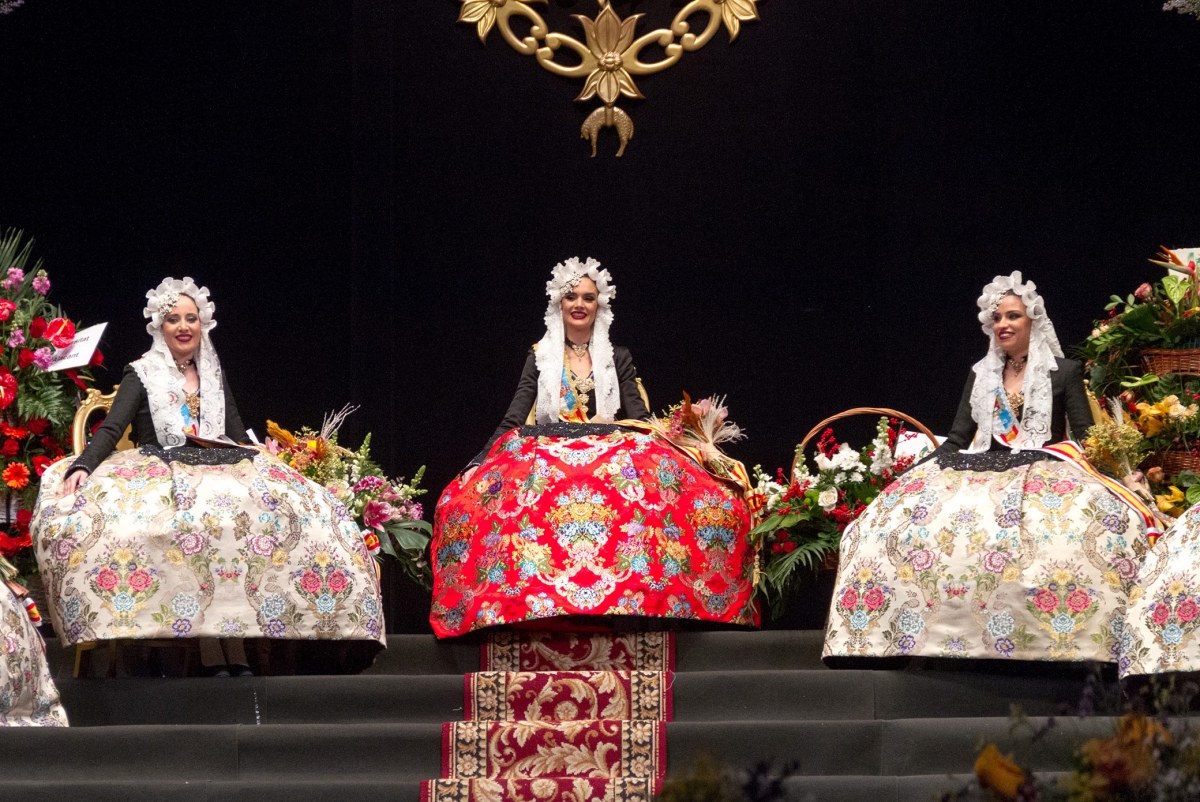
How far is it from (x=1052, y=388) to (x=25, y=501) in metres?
3.72

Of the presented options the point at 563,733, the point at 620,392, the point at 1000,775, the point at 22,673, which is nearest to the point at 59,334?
the point at 22,673

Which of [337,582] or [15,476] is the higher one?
[15,476]

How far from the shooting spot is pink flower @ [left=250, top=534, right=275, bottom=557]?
6039 mm

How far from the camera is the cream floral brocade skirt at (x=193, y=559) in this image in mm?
5914

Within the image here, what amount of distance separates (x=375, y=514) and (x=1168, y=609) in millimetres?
3039

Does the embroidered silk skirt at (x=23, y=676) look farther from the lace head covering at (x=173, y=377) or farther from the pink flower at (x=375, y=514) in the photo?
the pink flower at (x=375, y=514)

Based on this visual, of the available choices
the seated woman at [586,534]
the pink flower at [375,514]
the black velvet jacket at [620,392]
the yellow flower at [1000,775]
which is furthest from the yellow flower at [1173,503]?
the yellow flower at [1000,775]

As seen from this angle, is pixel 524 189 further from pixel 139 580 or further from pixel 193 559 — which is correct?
pixel 139 580

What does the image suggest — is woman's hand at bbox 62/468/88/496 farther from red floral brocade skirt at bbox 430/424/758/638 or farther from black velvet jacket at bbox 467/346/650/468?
black velvet jacket at bbox 467/346/650/468

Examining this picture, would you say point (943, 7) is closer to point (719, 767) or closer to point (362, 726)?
point (362, 726)

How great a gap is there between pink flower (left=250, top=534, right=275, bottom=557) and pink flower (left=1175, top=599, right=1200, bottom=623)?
2858 millimetres

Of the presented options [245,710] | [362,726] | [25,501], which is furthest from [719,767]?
[25,501]

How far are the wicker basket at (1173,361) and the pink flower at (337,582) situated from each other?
295 centimetres

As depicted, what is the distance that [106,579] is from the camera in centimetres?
591
